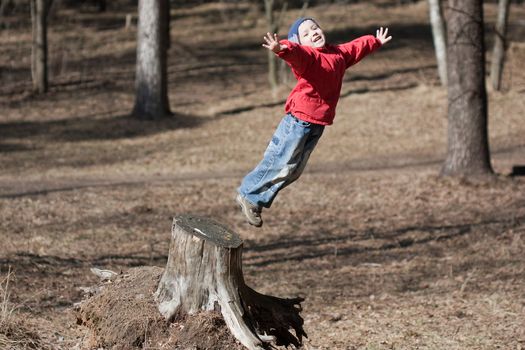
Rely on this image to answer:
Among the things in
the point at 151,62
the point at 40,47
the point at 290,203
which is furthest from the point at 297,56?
the point at 40,47

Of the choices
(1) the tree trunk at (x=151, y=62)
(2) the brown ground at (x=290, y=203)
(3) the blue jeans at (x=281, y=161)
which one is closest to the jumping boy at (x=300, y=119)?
(3) the blue jeans at (x=281, y=161)

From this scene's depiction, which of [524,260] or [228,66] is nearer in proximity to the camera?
[524,260]

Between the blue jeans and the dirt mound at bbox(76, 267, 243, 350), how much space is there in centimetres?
86

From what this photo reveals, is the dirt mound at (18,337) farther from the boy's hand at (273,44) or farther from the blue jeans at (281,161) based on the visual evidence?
the boy's hand at (273,44)

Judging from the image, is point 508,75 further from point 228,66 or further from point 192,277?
point 192,277

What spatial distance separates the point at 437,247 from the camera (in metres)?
12.1

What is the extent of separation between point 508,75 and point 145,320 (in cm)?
2099

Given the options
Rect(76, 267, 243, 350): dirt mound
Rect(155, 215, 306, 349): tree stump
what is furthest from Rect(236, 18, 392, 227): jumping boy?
Rect(76, 267, 243, 350): dirt mound

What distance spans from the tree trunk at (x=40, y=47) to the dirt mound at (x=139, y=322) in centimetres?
1879

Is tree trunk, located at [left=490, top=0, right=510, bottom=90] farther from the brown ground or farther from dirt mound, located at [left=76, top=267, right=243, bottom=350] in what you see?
dirt mound, located at [left=76, top=267, right=243, bottom=350]

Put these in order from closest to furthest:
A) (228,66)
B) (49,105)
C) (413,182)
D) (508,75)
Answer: (413,182) → (49,105) → (508,75) → (228,66)

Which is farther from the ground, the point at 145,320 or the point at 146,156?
the point at 145,320

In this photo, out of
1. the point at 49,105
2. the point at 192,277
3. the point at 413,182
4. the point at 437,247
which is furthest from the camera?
the point at 49,105

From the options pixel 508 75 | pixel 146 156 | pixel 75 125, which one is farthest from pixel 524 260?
pixel 508 75
